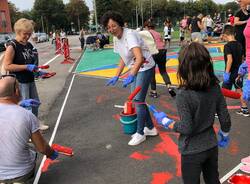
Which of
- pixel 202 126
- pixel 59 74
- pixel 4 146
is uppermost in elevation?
pixel 202 126

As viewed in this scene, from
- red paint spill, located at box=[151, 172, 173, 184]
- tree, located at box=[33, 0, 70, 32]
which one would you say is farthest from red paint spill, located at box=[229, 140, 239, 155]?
tree, located at box=[33, 0, 70, 32]

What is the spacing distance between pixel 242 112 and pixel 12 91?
13.8ft

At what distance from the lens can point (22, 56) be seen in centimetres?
521

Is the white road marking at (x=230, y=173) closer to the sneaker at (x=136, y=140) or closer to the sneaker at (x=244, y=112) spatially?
the sneaker at (x=136, y=140)

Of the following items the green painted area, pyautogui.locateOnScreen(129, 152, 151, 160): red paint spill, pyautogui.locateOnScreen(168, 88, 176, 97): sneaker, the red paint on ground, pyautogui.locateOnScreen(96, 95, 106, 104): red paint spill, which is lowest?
the green painted area

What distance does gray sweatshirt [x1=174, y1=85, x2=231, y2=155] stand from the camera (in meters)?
2.54

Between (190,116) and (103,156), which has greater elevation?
(190,116)

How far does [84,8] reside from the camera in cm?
10819

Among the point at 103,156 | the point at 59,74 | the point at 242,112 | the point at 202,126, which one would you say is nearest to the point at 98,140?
the point at 103,156

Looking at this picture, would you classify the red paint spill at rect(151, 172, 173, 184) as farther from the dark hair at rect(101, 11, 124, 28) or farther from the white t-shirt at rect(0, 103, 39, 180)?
the dark hair at rect(101, 11, 124, 28)

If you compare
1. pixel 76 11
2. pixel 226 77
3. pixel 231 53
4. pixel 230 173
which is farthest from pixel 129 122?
pixel 76 11

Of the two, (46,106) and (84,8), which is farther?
(84,8)

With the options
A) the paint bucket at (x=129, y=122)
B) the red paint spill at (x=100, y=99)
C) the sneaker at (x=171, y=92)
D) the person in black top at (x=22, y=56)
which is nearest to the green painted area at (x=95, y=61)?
the red paint spill at (x=100, y=99)

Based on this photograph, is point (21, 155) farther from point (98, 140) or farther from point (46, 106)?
point (46, 106)
